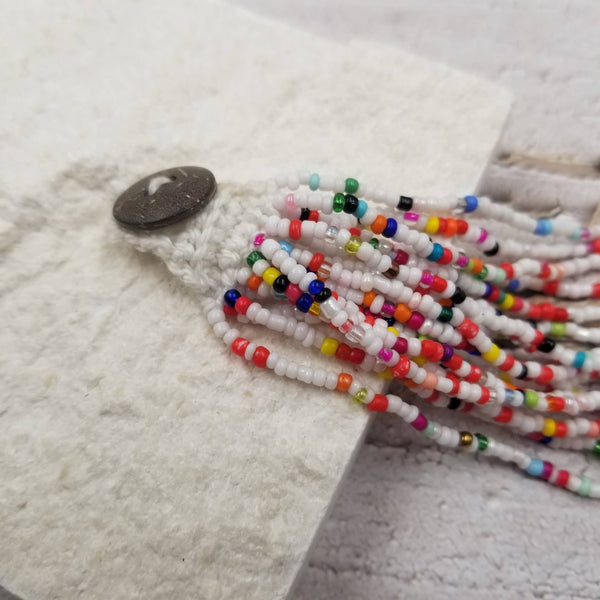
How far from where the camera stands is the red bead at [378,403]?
0.62m

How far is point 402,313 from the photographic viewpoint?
0.63 m

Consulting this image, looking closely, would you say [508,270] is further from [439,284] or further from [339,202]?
[339,202]

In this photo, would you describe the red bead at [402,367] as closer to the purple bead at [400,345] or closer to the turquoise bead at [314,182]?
the purple bead at [400,345]

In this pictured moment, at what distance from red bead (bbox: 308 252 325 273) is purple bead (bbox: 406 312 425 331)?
118mm

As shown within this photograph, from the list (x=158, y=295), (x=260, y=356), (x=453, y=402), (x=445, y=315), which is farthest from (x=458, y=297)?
(x=158, y=295)

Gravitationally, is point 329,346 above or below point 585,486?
above

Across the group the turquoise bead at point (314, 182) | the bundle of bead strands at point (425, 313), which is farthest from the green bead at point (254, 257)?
the turquoise bead at point (314, 182)

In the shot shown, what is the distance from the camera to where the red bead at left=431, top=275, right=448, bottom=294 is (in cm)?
63

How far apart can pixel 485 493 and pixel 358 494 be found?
0.52ft

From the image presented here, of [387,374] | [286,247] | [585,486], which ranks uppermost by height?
[286,247]

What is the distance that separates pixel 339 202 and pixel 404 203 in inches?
3.4

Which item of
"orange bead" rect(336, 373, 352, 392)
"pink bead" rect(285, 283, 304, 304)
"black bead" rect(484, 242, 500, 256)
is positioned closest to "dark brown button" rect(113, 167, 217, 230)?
"pink bead" rect(285, 283, 304, 304)

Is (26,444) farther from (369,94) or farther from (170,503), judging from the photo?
(369,94)

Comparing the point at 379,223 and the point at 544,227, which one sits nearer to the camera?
the point at 379,223
